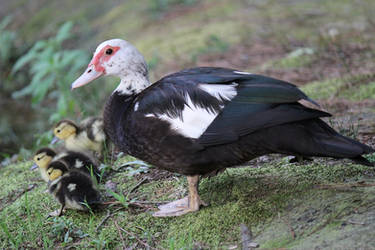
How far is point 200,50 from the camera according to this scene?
22.2 ft

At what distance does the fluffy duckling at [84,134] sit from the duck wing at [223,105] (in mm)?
→ 1377

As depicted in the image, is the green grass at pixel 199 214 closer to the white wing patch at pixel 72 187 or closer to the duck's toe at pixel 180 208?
the duck's toe at pixel 180 208

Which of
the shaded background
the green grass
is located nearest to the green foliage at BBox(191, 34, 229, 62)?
the shaded background

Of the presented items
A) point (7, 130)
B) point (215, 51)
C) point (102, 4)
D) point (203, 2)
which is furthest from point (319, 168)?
point (102, 4)

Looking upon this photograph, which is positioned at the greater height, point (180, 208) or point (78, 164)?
point (78, 164)

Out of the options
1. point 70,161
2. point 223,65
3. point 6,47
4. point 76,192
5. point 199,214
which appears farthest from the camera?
point 6,47

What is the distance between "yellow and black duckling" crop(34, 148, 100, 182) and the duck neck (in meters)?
0.67

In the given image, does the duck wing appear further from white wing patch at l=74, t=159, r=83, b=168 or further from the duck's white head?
white wing patch at l=74, t=159, r=83, b=168

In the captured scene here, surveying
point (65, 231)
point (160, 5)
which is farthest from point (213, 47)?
point (65, 231)

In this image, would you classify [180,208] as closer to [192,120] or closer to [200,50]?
[192,120]

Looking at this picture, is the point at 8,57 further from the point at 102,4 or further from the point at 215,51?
the point at 215,51

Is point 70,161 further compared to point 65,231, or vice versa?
point 70,161

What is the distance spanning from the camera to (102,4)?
433 inches

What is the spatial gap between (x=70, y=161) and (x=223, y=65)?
308cm
